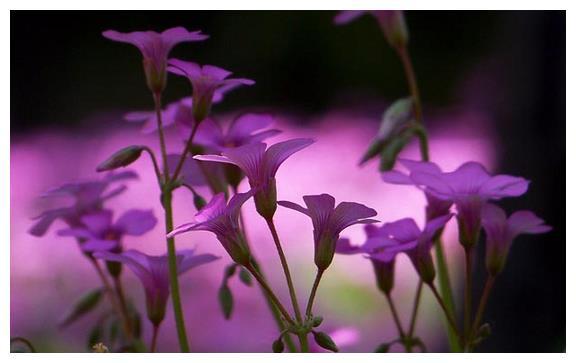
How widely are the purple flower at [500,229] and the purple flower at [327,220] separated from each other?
16 cm

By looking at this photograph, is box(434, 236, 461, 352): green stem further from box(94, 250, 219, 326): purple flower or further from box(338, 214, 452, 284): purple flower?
box(94, 250, 219, 326): purple flower

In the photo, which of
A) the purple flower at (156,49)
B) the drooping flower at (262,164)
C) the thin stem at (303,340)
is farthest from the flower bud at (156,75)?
the thin stem at (303,340)

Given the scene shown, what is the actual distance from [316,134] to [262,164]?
3532 mm

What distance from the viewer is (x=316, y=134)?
13.7 ft

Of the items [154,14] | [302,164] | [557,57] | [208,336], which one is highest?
[154,14]

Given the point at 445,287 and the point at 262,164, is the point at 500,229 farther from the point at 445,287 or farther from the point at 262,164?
the point at 262,164

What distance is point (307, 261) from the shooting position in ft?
9.10

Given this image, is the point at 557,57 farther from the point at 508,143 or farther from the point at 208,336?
the point at 208,336

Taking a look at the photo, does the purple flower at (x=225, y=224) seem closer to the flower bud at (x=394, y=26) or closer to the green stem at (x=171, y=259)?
the green stem at (x=171, y=259)

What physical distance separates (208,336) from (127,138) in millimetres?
1724

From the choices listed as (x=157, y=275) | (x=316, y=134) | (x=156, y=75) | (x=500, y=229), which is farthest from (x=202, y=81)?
(x=316, y=134)

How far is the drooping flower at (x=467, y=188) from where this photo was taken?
2.34ft

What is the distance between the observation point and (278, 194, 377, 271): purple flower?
0.63 metres
